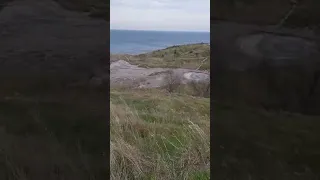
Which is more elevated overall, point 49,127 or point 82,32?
point 82,32

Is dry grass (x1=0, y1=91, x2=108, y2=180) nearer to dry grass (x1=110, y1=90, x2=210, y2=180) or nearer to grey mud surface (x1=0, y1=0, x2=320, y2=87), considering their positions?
grey mud surface (x1=0, y1=0, x2=320, y2=87)

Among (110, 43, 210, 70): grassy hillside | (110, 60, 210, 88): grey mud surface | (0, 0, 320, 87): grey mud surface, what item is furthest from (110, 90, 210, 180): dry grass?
(110, 43, 210, 70): grassy hillside

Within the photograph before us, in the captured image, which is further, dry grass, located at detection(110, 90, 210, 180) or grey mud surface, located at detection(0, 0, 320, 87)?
dry grass, located at detection(110, 90, 210, 180)

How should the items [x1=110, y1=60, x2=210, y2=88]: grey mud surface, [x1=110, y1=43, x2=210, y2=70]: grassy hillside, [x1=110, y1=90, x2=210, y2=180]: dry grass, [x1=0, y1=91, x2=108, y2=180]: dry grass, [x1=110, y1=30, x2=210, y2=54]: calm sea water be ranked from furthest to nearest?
1. [x1=110, y1=30, x2=210, y2=54]: calm sea water
2. [x1=110, y1=43, x2=210, y2=70]: grassy hillside
3. [x1=110, y1=60, x2=210, y2=88]: grey mud surface
4. [x1=110, y1=90, x2=210, y2=180]: dry grass
5. [x1=0, y1=91, x2=108, y2=180]: dry grass

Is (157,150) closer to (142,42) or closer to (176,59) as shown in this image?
(176,59)

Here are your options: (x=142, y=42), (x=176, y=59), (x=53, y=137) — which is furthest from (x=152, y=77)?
(x=142, y=42)
